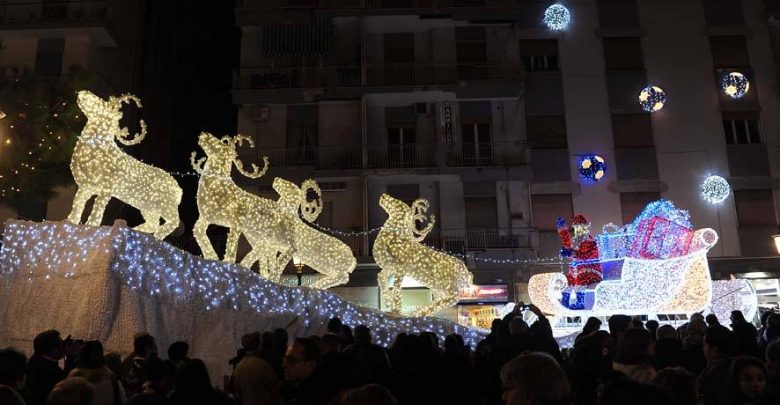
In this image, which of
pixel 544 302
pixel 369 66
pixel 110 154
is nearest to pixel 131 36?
pixel 369 66

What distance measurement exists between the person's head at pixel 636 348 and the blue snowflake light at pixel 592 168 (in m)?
16.3

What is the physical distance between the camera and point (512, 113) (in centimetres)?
2091

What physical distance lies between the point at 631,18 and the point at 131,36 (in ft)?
56.5

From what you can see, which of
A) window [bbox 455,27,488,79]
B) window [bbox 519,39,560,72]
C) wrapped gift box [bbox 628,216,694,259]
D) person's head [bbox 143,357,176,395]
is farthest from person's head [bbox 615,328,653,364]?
window [bbox 519,39,560,72]

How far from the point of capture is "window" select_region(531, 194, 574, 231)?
20.3 m

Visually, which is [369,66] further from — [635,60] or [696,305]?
[696,305]

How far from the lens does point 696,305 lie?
1050cm

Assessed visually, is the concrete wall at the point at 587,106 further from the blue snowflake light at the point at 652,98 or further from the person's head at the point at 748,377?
Result: the person's head at the point at 748,377

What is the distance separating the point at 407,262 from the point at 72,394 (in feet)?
25.4

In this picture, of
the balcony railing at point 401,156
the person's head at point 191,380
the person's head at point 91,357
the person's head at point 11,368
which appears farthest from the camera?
the balcony railing at point 401,156

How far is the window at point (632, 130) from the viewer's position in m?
20.6

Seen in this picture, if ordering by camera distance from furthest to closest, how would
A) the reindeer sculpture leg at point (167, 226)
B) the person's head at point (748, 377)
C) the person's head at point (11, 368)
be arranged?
the reindeer sculpture leg at point (167, 226) → the person's head at point (11, 368) → the person's head at point (748, 377)

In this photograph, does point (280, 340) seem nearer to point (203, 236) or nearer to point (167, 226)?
point (167, 226)

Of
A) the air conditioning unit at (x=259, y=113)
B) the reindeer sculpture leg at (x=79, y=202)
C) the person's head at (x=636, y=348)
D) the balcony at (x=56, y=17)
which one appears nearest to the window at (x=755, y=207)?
the air conditioning unit at (x=259, y=113)
